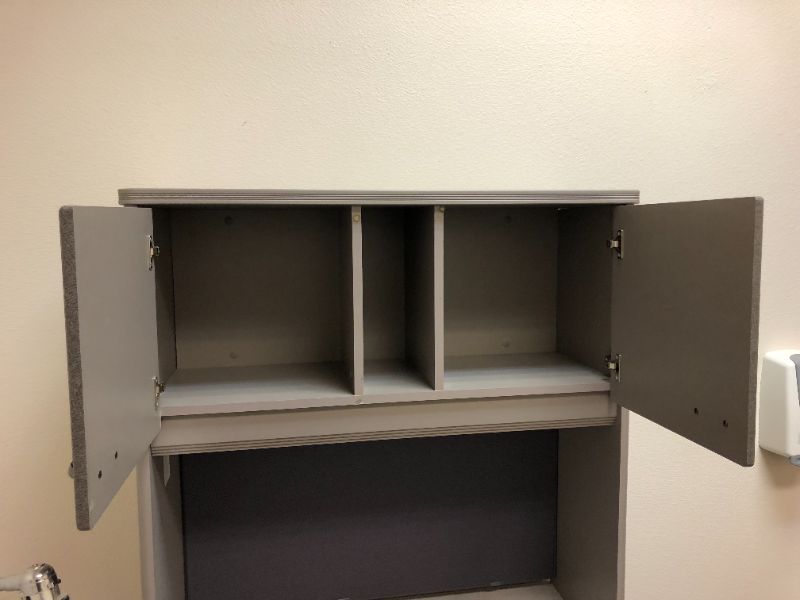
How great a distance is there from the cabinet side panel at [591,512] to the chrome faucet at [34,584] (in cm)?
91

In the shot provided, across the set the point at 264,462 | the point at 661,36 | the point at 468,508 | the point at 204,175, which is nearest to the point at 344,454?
the point at 264,462

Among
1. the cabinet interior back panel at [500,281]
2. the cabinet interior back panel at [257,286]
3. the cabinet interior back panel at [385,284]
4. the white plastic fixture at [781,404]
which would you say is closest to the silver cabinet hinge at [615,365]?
the cabinet interior back panel at [500,281]

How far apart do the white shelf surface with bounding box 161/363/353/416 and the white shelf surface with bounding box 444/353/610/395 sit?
0.71 ft

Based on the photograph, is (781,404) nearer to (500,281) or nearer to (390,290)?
(500,281)

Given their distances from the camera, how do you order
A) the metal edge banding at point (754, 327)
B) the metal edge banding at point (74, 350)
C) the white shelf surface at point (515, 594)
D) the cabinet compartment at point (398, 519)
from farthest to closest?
the white shelf surface at point (515, 594) < the cabinet compartment at point (398, 519) < the metal edge banding at point (754, 327) < the metal edge banding at point (74, 350)

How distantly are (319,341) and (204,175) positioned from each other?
43cm

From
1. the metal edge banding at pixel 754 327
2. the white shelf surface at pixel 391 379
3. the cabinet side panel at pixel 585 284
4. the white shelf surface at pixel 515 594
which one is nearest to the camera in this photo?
the metal edge banding at pixel 754 327

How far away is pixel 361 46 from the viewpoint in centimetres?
126

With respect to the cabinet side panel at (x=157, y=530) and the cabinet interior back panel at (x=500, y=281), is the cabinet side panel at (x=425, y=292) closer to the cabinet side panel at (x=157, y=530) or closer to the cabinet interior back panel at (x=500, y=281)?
the cabinet interior back panel at (x=500, y=281)

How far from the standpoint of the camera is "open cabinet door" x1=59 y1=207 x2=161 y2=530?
0.61m

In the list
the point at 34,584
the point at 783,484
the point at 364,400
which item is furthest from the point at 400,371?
the point at 783,484

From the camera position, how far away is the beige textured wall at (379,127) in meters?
1.18

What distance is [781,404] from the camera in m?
1.43

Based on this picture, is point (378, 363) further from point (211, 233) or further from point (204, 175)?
point (204, 175)
